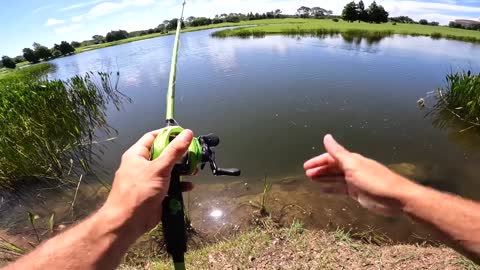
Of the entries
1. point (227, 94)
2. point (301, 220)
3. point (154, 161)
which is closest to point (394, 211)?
point (154, 161)

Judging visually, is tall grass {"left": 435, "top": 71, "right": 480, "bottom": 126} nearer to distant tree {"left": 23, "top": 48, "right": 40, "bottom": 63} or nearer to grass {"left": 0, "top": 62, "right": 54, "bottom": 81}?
grass {"left": 0, "top": 62, "right": 54, "bottom": 81}

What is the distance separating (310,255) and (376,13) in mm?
88661

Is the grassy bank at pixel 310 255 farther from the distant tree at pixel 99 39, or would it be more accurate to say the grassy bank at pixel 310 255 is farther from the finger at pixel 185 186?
the distant tree at pixel 99 39

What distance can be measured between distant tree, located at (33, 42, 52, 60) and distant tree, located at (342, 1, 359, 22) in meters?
72.6

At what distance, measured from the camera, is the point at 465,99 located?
1183 centimetres

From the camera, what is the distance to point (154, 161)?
1634 millimetres

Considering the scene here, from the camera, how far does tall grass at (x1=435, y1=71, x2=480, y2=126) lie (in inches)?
438

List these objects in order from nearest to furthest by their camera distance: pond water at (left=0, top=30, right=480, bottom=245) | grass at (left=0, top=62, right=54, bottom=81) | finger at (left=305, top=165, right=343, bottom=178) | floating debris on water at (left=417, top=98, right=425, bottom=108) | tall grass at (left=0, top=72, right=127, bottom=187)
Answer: finger at (left=305, top=165, right=343, bottom=178) → pond water at (left=0, top=30, right=480, bottom=245) → tall grass at (left=0, top=72, right=127, bottom=187) → floating debris on water at (left=417, top=98, right=425, bottom=108) → grass at (left=0, top=62, right=54, bottom=81)

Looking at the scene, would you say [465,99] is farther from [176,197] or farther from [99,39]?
[99,39]

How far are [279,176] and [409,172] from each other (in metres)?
3.55

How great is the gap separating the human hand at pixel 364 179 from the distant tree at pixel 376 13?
8966cm

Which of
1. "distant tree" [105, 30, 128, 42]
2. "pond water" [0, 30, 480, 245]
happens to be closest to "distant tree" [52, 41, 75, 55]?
"distant tree" [105, 30, 128, 42]

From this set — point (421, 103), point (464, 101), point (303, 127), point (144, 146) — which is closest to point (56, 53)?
point (303, 127)

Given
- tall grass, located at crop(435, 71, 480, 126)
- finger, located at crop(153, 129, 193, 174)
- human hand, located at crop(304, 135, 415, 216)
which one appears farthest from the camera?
tall grass, located at crop(435, 71, 480, 126)
